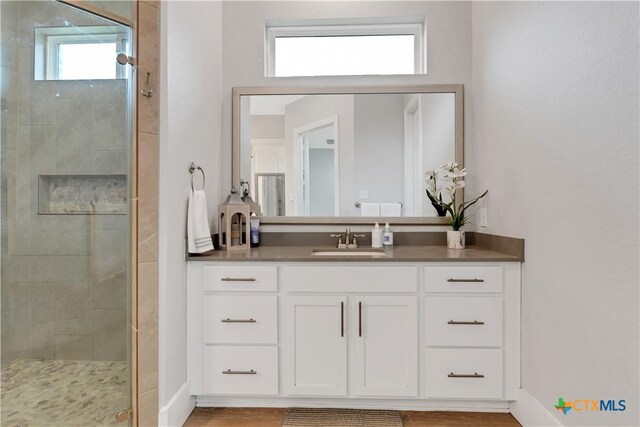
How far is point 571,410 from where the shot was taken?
135 cm

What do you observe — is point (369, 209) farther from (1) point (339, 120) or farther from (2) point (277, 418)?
(2) point (277, 418)

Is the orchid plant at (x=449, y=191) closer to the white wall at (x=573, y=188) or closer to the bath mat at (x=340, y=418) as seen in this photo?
the white wall at (x=573, y=188)

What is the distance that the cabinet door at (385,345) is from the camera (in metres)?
1.73

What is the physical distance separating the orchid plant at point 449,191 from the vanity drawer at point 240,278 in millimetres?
1186

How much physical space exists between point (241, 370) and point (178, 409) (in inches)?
13.2

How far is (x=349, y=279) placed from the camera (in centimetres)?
175

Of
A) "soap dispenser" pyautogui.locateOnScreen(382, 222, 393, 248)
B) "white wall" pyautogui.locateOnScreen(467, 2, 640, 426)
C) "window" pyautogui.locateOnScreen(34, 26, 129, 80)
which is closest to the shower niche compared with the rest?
"window" pyautogui.locateOnScreen(34, 26, 129, 80)

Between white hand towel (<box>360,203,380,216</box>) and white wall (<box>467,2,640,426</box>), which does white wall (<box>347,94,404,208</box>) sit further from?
white wall (<box>467,2,640,426</box>)

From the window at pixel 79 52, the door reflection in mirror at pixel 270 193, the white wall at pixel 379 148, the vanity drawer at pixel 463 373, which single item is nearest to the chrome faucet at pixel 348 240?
the white wall at pixel 379 148

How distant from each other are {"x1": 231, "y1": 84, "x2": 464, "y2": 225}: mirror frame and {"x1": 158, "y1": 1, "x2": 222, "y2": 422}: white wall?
0.30 metres

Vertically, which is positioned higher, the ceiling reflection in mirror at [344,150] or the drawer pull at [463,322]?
the ceiling reflection in mirror at [344,150]

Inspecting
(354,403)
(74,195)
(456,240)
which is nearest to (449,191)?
(456,240)

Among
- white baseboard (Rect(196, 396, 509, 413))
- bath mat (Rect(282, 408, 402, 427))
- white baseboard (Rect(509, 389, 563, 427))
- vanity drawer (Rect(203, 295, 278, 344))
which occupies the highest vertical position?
vanity drawer (Rect(203, 295, 278, 344))

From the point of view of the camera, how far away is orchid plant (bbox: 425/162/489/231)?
215cm
